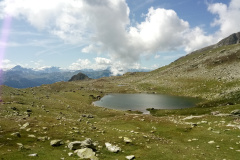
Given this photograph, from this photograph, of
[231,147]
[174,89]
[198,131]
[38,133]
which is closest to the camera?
[231,147]

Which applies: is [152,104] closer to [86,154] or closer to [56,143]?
[56,143]

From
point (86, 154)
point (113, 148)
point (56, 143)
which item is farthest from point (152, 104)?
point (86, 154)

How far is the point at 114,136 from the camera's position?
28828 mm

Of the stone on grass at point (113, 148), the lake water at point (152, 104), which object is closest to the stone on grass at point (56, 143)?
the stone on grass at point (113, 148)

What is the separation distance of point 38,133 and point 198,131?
3026cm

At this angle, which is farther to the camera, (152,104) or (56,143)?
(152,104)

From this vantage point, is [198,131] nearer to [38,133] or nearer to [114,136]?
[114,136]

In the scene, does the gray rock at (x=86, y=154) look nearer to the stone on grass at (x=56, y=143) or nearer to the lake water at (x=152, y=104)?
the stone on grass at (x=56, y=143)

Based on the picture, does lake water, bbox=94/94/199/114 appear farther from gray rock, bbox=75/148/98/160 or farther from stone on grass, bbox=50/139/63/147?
gray rock, bbox=75/148/98/160

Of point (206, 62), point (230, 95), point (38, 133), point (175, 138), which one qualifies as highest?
point (206, 62)

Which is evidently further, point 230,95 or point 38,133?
point 230,95

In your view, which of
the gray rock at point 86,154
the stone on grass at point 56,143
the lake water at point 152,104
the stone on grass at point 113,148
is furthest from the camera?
the lake water at point 152,104

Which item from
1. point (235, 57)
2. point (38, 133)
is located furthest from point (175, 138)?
point (235, 57)

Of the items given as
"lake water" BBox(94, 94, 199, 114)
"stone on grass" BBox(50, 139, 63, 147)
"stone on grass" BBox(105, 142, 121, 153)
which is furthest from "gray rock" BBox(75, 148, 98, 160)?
"lake water" BBox(94, 94, 199, 114)
